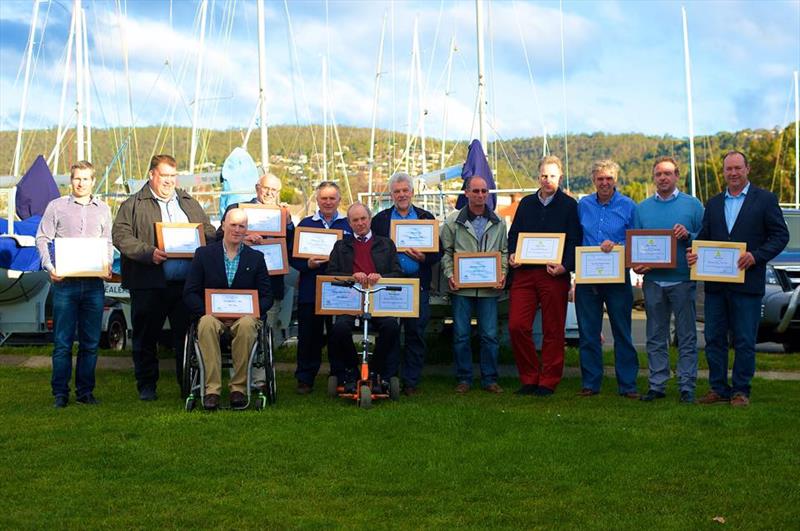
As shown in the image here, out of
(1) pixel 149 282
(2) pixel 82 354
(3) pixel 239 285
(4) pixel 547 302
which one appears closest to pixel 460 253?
(4) pixel 547 302

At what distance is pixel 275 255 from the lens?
12125 mm

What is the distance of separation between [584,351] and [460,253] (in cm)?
169

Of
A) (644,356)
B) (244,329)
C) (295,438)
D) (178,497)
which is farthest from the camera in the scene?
(644,356)

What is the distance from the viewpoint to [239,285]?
10.9 metres

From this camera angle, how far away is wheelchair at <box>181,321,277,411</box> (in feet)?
34.7

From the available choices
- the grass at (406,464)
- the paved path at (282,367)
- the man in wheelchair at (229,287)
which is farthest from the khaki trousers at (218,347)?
the paved path at (282,367)

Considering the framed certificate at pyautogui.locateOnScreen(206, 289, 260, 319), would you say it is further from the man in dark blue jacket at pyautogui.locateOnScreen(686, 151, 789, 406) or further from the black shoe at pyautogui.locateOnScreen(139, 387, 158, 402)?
the man in dark blue jacket at pyautogui.locateOnScreen(686, 151, 789, 406)

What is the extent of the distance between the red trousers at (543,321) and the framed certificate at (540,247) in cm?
20

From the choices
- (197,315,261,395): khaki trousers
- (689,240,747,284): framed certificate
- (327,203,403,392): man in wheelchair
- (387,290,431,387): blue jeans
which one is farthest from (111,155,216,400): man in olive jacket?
(689,240,747,284): framed certificate

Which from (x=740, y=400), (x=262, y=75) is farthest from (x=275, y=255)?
(x=262, y=75)

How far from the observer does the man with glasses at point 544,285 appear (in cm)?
1176

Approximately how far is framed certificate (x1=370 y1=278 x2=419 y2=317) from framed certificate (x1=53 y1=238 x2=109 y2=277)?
2.76 metres

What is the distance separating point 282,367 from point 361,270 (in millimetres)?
3364

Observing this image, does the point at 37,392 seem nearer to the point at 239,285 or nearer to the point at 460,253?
the point at 239,285
